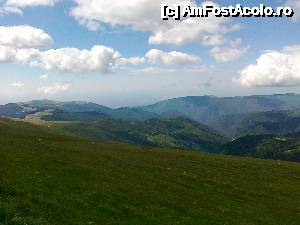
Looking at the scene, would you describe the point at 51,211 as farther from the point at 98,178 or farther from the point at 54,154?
the point at 54,154

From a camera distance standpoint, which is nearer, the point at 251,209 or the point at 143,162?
the point at 251,209

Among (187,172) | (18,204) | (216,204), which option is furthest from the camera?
(187,172)

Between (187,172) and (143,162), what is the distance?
357 inches

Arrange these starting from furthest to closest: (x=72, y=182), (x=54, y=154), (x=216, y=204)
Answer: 1. (x=54, y=154)
2. (x=216, y=204)
3. (x=72, y=182)

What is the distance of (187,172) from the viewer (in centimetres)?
7081

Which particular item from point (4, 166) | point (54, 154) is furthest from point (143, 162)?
point (4, 166)

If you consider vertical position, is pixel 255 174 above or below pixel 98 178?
below

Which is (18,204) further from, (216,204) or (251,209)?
(251,209)

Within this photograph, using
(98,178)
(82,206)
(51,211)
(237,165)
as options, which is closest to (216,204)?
(98,178)

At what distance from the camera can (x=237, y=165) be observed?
297 feet

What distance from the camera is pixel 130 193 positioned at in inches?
1778

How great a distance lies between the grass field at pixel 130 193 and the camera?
3198cm

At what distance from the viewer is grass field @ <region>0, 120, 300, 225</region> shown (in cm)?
3198

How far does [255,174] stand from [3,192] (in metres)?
58.1
